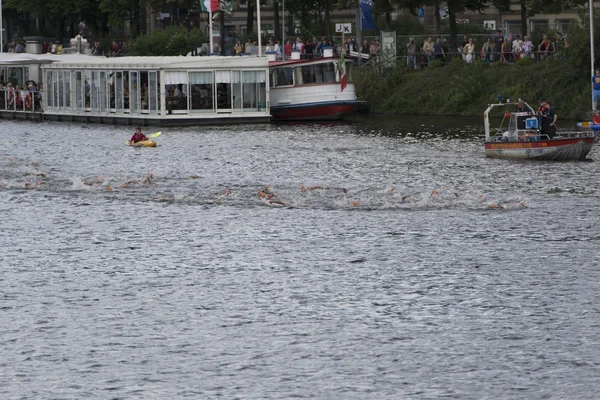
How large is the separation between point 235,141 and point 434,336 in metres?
39.2

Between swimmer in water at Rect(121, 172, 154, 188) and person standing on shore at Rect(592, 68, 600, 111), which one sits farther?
person standing on shore at Rect(592, 68, 600, 111)

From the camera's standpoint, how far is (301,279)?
28.5 meters

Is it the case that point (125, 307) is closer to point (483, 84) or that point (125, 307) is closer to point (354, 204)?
A: point (354, 204)

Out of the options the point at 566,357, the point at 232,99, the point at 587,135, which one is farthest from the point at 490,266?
the point at 232,99

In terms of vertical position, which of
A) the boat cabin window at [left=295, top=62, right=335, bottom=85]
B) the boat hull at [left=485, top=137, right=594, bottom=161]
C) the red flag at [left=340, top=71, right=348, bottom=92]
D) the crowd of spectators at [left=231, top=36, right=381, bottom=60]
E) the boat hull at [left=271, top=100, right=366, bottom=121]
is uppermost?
the crowd of spectators at [left=231, top=36, right=381, bottom=60]

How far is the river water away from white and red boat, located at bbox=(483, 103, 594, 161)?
30.6 inches

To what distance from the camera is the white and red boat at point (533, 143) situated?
49688 mm

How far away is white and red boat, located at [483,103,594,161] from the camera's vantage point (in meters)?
49.7

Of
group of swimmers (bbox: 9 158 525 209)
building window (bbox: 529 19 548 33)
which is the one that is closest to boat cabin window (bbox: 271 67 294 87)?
building window (bbox: 529 19 548 33)

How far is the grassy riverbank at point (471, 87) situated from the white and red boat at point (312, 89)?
3.77m

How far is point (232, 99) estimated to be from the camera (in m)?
74.4

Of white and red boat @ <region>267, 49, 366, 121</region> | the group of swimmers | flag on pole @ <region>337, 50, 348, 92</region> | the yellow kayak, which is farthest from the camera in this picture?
white and red boat @ <region>267, 49, 366, 121</region>

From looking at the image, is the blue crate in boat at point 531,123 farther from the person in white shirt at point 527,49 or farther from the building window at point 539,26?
the building window at point 539,26

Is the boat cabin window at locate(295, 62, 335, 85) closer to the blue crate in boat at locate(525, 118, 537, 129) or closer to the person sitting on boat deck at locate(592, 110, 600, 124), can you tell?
the person sitting on boat deck at locate(592, 110, 600, 124)
